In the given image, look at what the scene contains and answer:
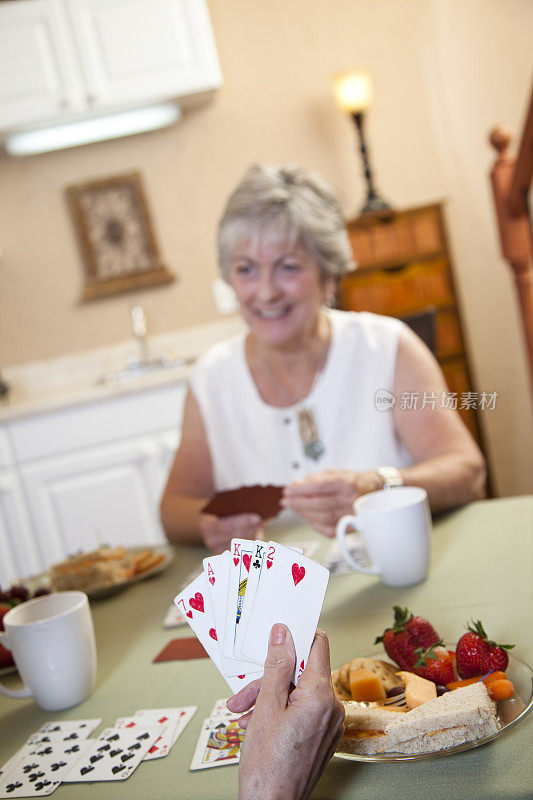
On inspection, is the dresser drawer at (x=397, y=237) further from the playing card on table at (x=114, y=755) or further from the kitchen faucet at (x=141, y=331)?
the playing card on table at (x=114, y=755)

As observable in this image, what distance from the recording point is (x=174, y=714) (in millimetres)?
837

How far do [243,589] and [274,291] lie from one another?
1.10 m

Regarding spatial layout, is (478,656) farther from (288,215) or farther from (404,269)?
(404,269)

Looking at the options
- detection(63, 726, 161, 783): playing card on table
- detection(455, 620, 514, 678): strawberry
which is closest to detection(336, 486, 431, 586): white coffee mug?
detection(455, 620, 514, 678): strawberry

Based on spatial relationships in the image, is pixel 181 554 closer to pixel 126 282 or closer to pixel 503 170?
pixel 503 170

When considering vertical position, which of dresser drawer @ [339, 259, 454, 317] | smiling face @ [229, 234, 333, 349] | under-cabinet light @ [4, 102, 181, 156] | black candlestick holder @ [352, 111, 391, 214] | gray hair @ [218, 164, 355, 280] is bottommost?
dresser drawer @ [339, 259, 454, 317]

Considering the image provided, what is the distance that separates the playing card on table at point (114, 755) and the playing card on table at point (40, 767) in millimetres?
11

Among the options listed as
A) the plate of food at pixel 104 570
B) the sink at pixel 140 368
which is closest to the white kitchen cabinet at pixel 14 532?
the sink at pixel 140 368

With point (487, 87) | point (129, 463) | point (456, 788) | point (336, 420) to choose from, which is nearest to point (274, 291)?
point (336, 420)

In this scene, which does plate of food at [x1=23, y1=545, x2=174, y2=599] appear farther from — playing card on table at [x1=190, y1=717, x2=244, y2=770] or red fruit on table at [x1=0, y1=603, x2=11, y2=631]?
playing card on table at [x1=190, y1=717, x2=244, y2=770]

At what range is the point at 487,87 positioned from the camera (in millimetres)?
3588

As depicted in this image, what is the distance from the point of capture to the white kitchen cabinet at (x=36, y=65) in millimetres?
3129

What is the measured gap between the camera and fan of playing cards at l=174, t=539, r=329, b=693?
0.69 meters

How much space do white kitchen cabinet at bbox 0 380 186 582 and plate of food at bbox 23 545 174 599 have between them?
64.8 inches
